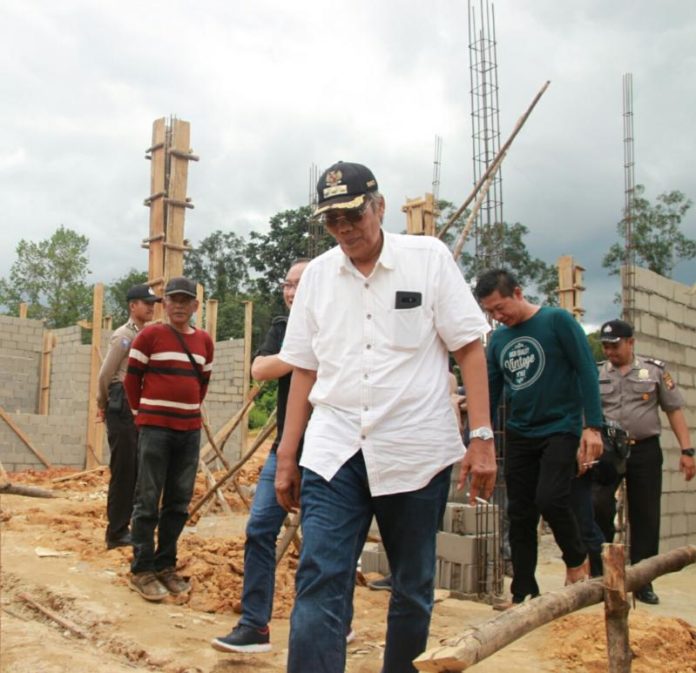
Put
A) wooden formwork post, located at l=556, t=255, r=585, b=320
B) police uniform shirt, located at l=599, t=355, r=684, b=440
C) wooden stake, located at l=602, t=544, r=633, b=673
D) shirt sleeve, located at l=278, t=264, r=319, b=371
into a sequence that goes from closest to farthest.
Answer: shirt sleeve, located at l=278, t=264, r=319, b=371 → wooden stake, located at l=602, t=544, r=633, b=673 → police uniform shirt, located at l=599, t=355, r=684, b=440 → wooden formwork post, located at l=556, t=255, r=585, b=320

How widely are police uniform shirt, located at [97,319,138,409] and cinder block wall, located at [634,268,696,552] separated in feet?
12.9

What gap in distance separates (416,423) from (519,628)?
765mm

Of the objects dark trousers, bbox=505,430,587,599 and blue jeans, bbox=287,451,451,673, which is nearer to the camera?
blue jeans, bbox=287,451,451,673

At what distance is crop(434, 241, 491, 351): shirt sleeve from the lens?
8.27 ft

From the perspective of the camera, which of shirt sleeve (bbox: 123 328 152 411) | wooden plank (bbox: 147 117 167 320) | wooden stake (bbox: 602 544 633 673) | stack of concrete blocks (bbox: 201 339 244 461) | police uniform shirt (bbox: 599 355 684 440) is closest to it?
wooden stake (bbox: 602 544 633 673)

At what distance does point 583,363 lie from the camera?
4129 millimetres

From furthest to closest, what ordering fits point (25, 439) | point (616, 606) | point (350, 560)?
point (25, 439) < point (616, 606) < point (350, 560)

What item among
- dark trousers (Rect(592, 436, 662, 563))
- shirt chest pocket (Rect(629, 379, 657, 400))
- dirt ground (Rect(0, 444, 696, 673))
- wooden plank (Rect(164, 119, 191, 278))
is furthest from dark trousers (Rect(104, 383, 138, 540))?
shirt chest pocket (Rect(629, 379, 657, 400))

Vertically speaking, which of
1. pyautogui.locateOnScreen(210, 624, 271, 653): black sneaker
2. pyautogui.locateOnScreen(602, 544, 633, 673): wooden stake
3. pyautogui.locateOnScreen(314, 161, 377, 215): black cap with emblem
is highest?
pyautogui.locateOnScreen(314, 161, 377, 215): black cap with emblem

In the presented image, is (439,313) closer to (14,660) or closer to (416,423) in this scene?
(416,423)

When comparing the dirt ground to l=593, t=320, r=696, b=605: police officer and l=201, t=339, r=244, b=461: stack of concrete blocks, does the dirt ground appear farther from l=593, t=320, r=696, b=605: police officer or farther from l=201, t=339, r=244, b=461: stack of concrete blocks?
l=201, t=339, r=244, b=461: stack of concrete blocks

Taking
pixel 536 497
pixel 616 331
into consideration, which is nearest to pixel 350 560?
pixel 536 497

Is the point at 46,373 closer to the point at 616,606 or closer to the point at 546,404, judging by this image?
the point at 546,404

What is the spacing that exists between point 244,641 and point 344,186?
218 cm
